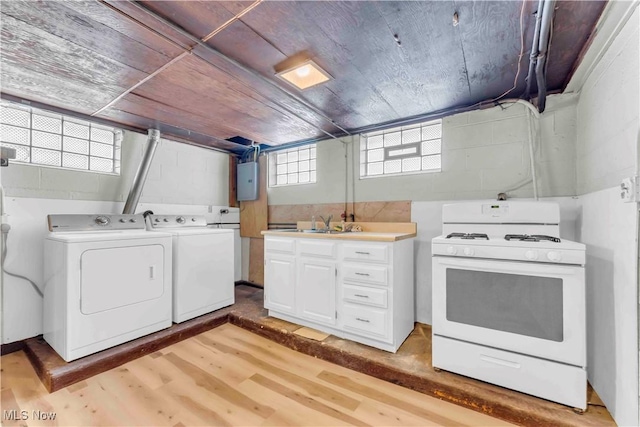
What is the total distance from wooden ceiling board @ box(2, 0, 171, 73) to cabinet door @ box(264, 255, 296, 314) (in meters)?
1.93

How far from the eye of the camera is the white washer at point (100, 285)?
6.69 feet

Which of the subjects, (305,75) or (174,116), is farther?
(174,116)

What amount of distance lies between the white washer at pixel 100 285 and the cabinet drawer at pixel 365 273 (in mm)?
1739

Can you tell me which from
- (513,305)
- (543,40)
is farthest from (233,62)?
(513,305)

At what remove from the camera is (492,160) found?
242cm

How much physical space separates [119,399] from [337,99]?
2.77 meters

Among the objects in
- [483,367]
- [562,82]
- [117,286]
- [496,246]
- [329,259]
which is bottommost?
[483,367]

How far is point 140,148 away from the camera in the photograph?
10.4 ft

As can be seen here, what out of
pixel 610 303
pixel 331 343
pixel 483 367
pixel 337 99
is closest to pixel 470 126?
pixel 337 99

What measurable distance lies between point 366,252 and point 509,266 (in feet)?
3.26

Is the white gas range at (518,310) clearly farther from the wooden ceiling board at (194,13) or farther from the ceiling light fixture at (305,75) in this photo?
the wooden ceiling board at (194,13)

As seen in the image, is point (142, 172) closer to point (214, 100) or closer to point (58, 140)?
point (58, 140)

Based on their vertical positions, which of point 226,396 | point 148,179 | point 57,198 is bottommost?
point 226,396

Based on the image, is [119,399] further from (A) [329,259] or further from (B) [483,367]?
(B) [483,367]
